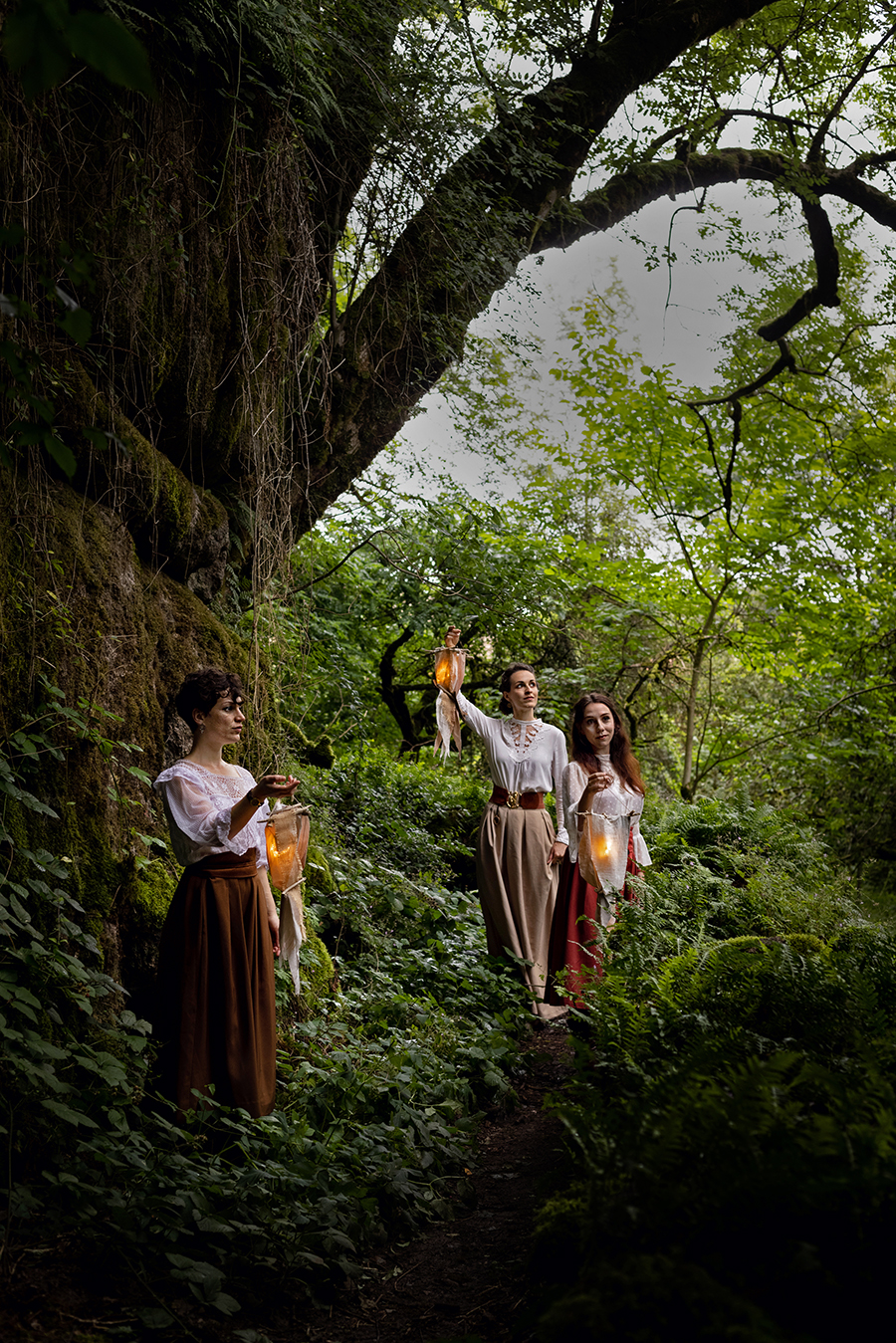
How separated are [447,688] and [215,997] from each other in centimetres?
317

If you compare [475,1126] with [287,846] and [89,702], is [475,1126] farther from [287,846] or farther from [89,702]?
[89,702]

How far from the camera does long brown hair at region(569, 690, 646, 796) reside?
23.4 ft

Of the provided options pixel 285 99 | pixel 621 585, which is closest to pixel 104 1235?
pixel 285 99

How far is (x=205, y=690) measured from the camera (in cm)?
473

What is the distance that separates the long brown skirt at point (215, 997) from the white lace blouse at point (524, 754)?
3113 mm

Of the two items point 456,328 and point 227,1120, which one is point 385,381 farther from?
point 227,1120

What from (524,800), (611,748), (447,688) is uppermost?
(447,688)

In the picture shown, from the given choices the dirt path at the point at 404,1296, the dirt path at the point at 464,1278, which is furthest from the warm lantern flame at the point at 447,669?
the dirt path at the point at 404,1296

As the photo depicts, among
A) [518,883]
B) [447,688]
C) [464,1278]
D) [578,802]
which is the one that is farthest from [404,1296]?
[447,688]

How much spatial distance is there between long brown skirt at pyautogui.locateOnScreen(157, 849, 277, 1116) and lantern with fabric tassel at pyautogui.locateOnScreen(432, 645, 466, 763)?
2.69 m

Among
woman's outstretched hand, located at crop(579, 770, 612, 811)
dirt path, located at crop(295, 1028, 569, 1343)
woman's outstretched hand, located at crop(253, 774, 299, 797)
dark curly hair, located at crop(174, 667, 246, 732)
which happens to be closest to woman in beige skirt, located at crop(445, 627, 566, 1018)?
woman's outstretched hand, located at crop(579, 770, 612, 811)

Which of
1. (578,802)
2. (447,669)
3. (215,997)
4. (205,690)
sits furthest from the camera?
(447,669)

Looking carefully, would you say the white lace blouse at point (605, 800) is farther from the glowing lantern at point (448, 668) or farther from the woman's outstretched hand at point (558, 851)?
the glowing lantern at point (448, 668)

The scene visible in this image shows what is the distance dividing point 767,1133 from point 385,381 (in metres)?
6.97
